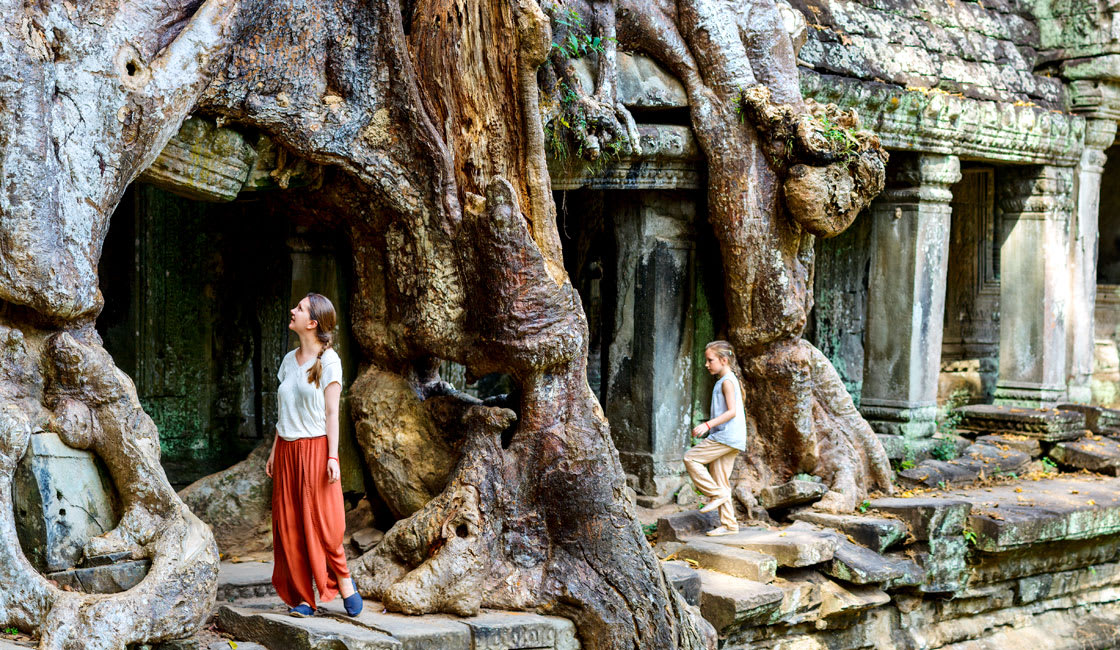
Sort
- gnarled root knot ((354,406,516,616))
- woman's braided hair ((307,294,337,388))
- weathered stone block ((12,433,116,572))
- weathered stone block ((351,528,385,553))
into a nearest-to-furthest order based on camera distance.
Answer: weathered stone block ((12,433,116,572))
woman's braided hair ((307,294,337,388))
gnarled root knot ((354,406,516,616))
weathered stone block ((351,528,385,553))

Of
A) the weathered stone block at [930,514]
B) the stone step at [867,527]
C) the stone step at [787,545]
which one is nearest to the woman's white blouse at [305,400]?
the stone step at [787,545]

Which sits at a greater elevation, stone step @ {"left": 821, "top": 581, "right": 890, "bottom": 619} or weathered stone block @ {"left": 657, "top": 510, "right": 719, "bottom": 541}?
weathered stone block @ {"left": 657, "top": 510, "right": 719, "bottom": 541}

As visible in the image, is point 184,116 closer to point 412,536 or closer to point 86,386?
point 86,386

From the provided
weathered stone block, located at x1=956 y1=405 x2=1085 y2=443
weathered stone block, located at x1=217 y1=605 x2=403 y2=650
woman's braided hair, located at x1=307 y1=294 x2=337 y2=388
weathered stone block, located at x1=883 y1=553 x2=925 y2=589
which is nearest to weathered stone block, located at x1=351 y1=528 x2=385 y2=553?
weathered stone block, located at x1=217 y1=605 x2=403 y2=650

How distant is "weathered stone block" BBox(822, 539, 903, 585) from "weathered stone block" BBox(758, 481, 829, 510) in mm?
543

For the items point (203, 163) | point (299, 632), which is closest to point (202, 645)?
point (299, 632)

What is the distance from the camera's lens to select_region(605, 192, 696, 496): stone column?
8977 millimetres

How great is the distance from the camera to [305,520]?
19.1 feet

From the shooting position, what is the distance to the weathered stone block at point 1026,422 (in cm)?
1154

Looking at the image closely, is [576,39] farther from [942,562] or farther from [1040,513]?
[1040,513]

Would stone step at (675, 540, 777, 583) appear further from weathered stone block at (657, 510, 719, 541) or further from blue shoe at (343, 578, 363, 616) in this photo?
blue shoe at (343, 578, 363, 616)

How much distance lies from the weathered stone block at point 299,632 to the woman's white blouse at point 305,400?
0.77 m

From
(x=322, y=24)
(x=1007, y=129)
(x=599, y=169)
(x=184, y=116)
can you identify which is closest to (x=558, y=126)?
(x=599, y=169)

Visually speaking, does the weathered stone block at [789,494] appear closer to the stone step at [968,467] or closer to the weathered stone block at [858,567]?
the weathered stone block at [858,567]
